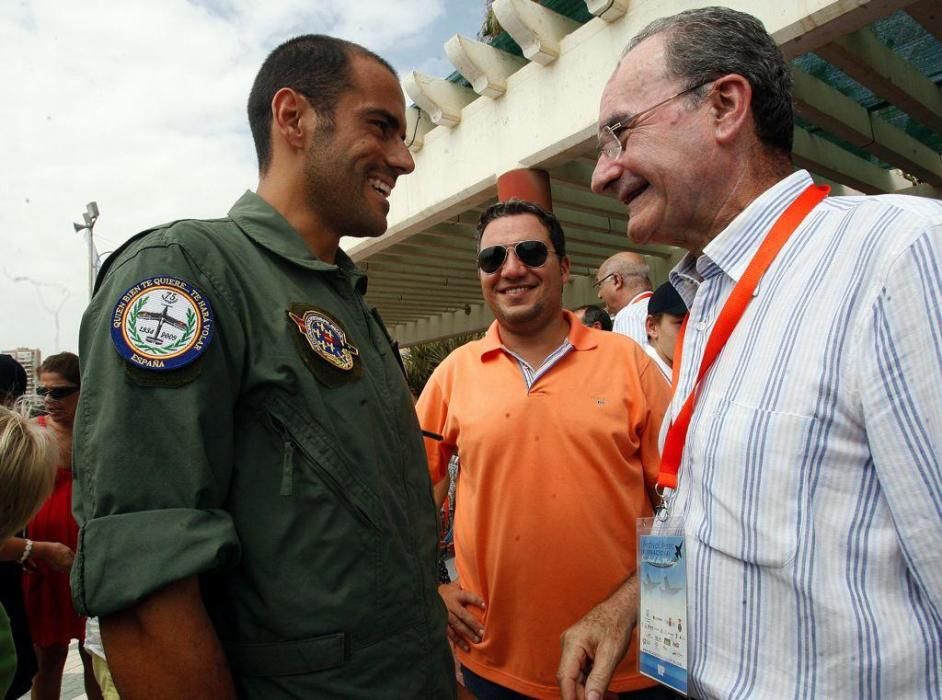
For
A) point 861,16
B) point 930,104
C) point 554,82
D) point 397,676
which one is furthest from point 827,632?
point 930,104

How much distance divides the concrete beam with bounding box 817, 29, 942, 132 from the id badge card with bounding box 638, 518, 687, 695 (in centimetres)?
405

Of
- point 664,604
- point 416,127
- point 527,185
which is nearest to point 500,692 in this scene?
point 664,604

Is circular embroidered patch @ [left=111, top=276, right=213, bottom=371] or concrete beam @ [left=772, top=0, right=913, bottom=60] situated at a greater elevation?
concrete beam @ [left=772, top=0, right=913, bottom=60]

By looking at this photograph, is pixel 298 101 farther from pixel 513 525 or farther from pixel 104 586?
pixel 513 525

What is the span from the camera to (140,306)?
1.04 meters

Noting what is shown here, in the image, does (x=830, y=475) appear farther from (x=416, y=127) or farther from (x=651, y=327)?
(x=416, y=127)

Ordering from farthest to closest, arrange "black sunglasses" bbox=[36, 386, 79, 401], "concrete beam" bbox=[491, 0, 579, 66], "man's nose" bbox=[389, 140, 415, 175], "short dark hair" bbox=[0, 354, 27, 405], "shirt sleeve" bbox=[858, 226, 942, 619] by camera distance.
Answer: "concrete beam" bbox=[491, 0, 579, 66] → "black sunglasses" bbox=[36, 386, 79, 401] → "short dark hair" bbox=[0, 354, 27, 405] → "man's nose" bbox=[389, 140, 415, 175] → "shirt sleeve" bbox=[858, 226, 942, 619]

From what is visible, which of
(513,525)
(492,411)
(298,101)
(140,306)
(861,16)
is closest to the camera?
(140,306)

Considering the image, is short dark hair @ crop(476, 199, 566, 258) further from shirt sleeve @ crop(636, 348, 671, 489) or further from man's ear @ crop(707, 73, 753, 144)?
man's ear @ crop(707, 73, 753, 144)

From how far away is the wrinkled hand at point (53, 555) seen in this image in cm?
304

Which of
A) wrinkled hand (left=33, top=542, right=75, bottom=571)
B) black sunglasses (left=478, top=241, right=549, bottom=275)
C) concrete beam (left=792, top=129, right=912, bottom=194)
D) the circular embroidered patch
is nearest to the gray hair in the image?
concrete beam (left=792, top=129, right=912, bottom=194)

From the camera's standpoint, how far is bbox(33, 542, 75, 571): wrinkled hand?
120 inches

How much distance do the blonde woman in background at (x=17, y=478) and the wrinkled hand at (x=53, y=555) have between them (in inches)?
68.4

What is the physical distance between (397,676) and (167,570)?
1.55 ft
